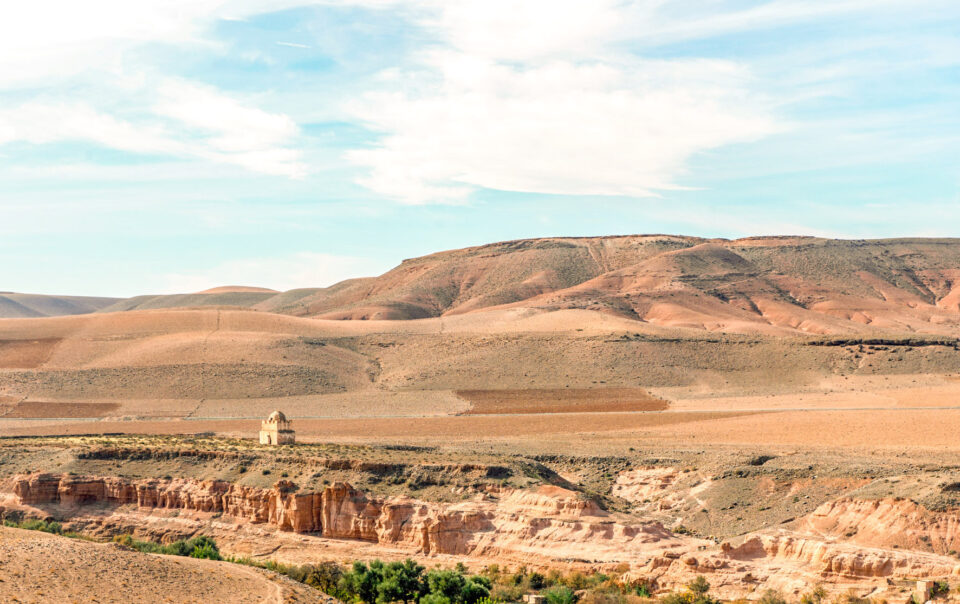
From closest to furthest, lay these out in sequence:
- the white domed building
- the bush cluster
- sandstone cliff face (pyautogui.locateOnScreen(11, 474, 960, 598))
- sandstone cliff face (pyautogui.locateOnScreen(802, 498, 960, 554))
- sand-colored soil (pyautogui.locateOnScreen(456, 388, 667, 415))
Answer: sandstone cliff face (pyautogui.locateOnScreen(11, 474, 960, 598)) < sandstone cliff face (pyautogui.locateOnScreen(802, 498, 960, 554)) < the bush cluster < the white domed building < sand-colored soil (pyautogui.locateOnScreen(456, 388, 667, 415))

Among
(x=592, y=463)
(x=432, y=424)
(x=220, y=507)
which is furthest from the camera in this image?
(x=432, y=424)

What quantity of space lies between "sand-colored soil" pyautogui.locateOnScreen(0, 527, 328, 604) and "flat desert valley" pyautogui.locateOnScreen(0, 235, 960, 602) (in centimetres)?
17

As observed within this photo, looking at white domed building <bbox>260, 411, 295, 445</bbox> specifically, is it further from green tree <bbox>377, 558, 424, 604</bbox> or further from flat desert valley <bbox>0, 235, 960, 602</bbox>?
green tree <bbox>377, 558, 424, 604</bbox>

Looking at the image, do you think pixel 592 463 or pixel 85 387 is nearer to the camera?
pixel 592 463

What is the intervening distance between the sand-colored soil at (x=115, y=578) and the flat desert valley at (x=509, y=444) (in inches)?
6.5

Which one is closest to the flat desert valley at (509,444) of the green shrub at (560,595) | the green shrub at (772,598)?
the green shrub at (772,598)

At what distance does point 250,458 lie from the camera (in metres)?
43.7

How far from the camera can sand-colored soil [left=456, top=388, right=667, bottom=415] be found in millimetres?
80000

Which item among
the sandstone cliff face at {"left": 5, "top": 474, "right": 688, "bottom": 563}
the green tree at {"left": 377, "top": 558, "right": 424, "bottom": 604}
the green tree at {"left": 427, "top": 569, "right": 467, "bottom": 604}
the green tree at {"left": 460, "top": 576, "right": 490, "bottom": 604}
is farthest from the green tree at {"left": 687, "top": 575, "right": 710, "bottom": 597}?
the green tree at {"left": 377, "top": 558, "right": 424, "bottom": 604}

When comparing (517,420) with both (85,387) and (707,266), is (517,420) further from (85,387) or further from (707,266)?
(707,266)

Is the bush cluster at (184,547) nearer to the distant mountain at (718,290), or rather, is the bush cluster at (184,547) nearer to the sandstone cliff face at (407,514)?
the sandstone cliff face at (407,514)

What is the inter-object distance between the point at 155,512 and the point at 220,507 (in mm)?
2967

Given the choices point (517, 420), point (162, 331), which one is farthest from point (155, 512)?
point (162, 331)

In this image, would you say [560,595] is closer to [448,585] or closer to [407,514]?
[448,585]
